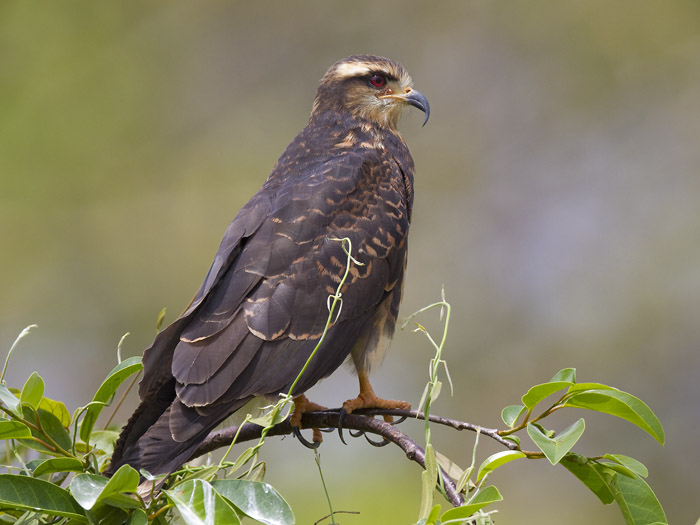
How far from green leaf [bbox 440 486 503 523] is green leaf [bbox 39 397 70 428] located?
38.1 inches

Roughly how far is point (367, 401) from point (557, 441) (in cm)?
130

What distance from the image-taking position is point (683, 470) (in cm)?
505

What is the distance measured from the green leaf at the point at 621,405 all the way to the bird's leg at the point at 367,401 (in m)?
1.10

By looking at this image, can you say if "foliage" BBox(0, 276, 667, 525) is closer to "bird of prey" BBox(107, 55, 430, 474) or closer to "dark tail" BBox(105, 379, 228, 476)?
"dark tail" BBox(105, 379, 228, 476)

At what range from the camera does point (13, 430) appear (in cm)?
156

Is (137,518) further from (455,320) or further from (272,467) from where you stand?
(455,320)

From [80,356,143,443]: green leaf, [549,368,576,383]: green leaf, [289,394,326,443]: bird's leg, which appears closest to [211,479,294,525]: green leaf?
[80,356,143,443]: green leaf

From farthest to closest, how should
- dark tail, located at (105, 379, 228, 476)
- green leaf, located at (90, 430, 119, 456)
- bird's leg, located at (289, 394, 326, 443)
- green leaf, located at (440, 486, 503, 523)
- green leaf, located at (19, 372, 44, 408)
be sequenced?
bird's leg, located at (289, 394, 326, 443)
green leaf, located at (90, 430, 119, 456)
dark tail, located at (105, 379, 228, 476)
green leaf, located at (19, 372, 44, 408)
green leaf, located at (440, 486, 503, 523)

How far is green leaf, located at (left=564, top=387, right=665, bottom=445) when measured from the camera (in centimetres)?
152

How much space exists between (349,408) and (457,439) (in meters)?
2.50

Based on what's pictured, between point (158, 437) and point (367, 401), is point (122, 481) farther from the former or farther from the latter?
point (367, 401)

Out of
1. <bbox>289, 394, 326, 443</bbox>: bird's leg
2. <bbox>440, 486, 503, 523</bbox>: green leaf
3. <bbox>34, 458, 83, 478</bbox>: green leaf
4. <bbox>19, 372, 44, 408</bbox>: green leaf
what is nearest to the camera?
<bbox>440, 486, 503, 523</bbox>: green leaf

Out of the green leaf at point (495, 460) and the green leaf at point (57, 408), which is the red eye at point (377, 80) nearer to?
the green leaf at point (57, 408)

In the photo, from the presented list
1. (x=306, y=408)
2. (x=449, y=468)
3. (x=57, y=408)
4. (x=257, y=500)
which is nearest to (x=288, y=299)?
(x=306, y=408)
